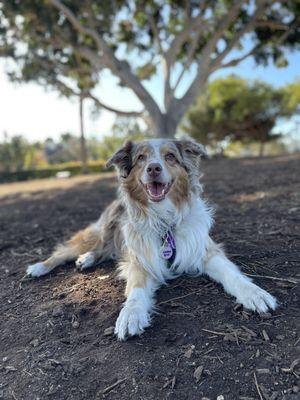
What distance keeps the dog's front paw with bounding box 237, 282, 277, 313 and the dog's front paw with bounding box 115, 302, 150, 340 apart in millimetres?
833

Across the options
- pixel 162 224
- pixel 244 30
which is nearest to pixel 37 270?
pixel 162 224

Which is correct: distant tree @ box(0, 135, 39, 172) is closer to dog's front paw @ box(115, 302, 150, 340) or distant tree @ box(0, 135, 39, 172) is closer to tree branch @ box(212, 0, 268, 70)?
tree branch @ box(212, 0, 268, 70)

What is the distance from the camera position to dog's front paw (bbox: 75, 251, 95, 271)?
461 centimetres

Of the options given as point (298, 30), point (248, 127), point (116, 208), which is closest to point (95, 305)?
point (116, 208)

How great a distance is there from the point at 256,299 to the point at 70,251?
2.72 meters

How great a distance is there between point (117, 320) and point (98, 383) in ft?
2.02

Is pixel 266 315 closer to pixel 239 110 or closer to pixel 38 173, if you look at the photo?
pixel 239 110

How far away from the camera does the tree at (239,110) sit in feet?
104

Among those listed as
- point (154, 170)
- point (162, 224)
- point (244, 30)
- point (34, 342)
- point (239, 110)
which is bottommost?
point (34, 342)

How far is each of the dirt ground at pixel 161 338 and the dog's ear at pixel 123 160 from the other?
3.96ft

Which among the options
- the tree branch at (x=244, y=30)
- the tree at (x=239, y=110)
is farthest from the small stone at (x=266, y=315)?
the tree at (x=239, y=110)

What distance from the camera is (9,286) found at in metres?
4.35

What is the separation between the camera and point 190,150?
14.6ft

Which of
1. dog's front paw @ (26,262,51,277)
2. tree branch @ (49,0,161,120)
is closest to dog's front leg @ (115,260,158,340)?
dog's front paw @ (26,262,51,277)
